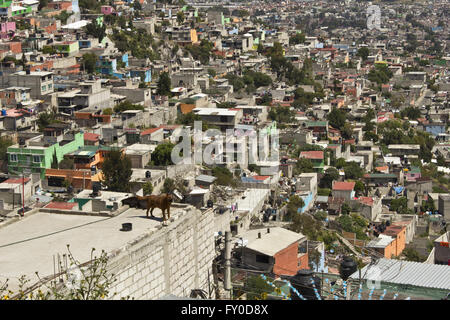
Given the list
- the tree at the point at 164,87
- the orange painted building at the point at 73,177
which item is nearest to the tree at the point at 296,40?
the tree at the point at 164,87

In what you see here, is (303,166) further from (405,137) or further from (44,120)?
(405,137)

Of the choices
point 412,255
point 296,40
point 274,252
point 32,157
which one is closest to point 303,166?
point 412,255

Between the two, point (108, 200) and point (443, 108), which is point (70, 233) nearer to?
point (108, 200)

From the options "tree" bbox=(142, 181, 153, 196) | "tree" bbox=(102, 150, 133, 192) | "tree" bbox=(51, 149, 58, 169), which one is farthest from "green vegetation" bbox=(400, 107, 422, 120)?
"tree" bbox=(102, 150, 133, 192)

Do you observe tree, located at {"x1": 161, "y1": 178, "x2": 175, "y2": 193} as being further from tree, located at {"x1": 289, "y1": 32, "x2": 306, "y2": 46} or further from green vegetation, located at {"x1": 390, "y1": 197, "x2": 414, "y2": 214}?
tree, located at {"x1": 289, "y1": 32, "x2": 306, "y2": 46}

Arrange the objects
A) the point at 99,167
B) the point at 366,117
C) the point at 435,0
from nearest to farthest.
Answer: the point at 99,167 → the point at 366,117 → the point at 435,0

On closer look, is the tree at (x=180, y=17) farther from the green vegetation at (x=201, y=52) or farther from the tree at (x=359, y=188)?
the tree at (x=359, y=188)
